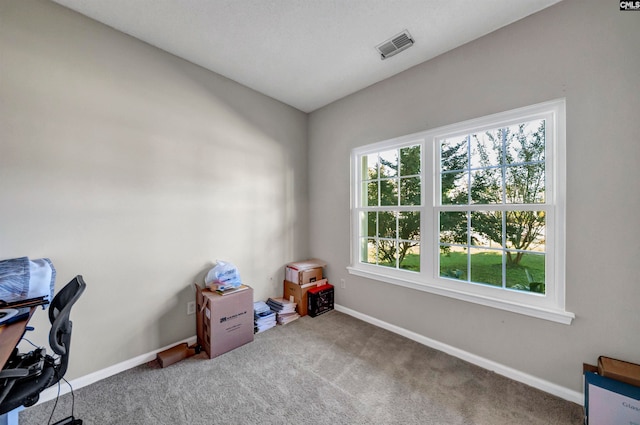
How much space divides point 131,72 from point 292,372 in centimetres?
290

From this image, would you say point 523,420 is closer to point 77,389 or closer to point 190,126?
point 77,389

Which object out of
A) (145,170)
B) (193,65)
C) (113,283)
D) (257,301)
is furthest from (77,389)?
(193,65)

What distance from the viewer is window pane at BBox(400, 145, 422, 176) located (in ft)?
8.43

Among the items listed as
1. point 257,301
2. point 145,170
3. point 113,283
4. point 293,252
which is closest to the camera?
point 113,283

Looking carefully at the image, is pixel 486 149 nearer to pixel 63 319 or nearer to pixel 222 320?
pixel 222 320

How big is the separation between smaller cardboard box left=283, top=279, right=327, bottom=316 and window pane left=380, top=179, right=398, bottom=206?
1.39 m

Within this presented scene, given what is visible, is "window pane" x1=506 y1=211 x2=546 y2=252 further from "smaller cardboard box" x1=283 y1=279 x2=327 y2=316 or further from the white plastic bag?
the white plastic bag

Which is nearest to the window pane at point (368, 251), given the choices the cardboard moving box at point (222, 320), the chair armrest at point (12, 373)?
the cardboard moving box at point (222, 320)

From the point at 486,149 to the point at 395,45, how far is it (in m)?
1.24

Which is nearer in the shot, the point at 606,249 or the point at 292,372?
the point at 606,249

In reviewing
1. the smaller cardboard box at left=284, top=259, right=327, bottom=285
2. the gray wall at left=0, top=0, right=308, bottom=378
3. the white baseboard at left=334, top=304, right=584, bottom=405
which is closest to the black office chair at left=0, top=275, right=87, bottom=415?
the gray wall at left=0, top=0, right=308, bottom=378

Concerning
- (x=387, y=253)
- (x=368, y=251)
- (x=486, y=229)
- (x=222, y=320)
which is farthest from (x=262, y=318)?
(x=486, y=229)

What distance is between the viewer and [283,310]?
9.33ft

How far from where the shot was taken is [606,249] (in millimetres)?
1585
